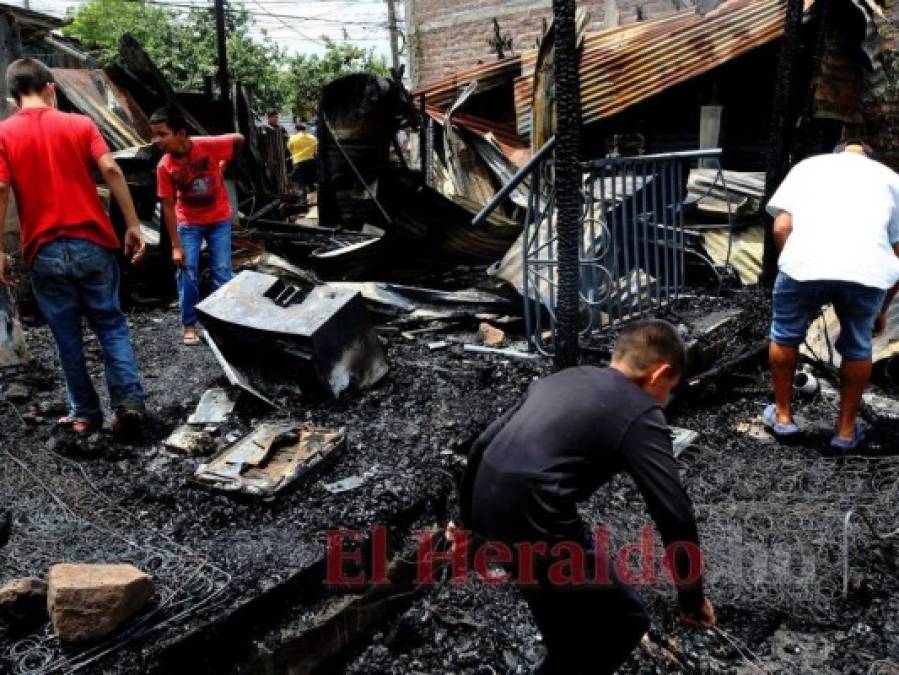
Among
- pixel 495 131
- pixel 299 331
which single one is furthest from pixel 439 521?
pixel 495 131

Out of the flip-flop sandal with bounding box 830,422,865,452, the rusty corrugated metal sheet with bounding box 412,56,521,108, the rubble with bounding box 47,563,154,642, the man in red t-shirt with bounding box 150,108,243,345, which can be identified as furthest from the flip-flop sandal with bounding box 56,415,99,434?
the rusty corrugated metal sheet with bounding box 412,56,521,108

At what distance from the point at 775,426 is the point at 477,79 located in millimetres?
7655

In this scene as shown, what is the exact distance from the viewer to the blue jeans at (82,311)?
3541 mm

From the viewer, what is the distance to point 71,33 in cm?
2933

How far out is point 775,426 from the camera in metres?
3.96

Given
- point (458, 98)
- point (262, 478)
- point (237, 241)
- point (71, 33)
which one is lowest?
point (262, 478)

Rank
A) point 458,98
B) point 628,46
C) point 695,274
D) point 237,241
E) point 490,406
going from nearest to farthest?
→ point 490,406 < point 695,274 < point 237,241 < point 628,46 < point 458,98

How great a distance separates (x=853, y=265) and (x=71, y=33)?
33830mm

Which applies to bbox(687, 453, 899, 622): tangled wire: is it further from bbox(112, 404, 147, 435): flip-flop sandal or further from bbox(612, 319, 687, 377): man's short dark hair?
bbox(112, 404, 147, 435): flip-flop sandal

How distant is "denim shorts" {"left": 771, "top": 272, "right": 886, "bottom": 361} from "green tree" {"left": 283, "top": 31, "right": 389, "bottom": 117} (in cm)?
Result: 2368

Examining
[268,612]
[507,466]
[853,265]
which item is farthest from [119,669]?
[853,265]

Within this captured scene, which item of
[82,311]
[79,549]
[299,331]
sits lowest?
[79,549]

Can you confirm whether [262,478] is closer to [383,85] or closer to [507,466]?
[507,466]

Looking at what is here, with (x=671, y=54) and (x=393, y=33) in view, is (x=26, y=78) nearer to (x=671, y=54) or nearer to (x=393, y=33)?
(x=671, y=54)
